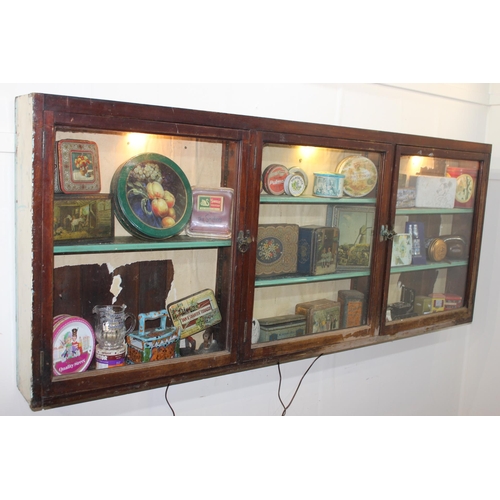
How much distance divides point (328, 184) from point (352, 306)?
507mm

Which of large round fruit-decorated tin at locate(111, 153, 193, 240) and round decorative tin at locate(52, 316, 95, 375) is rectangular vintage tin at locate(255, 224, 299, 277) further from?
round decorative tin at locate(52, 316, 95, 375)

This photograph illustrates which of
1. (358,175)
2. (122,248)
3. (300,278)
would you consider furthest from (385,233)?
(122,248)

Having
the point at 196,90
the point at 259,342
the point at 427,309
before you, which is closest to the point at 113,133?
the point at 196,90

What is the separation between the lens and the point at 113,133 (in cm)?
167

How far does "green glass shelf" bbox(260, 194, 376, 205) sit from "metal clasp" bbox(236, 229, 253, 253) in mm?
194

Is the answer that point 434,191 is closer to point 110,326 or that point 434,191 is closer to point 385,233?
point 385,233

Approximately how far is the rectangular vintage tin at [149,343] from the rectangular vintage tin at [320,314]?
→ 1.79 ft

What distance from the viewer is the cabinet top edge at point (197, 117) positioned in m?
1.47

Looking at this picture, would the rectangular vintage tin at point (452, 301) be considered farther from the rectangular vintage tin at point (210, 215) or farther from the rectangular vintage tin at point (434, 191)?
the rectangular vintage tin at point (210, 215)

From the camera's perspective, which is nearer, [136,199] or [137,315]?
[136,199]

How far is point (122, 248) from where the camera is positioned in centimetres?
171

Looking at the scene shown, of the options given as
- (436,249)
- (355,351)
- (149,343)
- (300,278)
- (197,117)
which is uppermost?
(197,117)

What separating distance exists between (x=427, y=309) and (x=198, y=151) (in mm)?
1316

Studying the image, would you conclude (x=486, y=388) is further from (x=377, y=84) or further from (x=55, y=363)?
(x=55, y=363)
